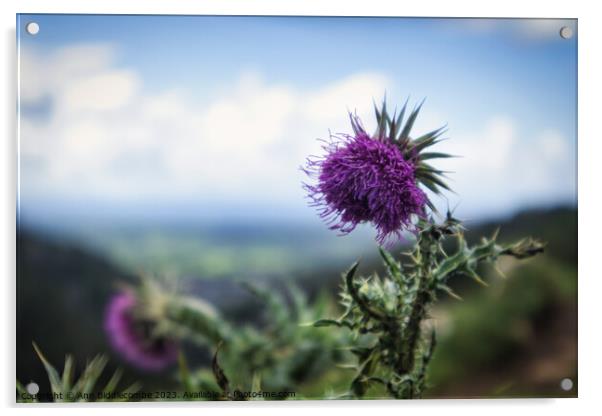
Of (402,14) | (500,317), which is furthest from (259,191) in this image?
(500,317)

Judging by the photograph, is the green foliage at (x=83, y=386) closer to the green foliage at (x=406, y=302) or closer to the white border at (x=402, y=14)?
the white border at (x=402, y=14)

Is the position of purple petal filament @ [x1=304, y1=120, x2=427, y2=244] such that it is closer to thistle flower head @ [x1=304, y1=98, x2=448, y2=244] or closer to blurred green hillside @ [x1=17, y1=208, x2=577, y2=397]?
thistle flower head @ [x1=304, y1=98, x2=448, y2=244]

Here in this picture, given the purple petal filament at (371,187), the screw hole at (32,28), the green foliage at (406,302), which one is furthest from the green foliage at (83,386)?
the screw hole at (32,28)

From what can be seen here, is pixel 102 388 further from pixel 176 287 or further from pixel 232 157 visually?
pixel 232 157

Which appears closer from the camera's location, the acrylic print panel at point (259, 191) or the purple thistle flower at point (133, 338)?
the acrylic print panel at point (259, 191)

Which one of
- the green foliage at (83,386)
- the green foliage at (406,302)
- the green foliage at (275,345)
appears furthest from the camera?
the green foliage at (275,345)

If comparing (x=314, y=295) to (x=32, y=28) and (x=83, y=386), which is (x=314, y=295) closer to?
(x=83, y=386)
